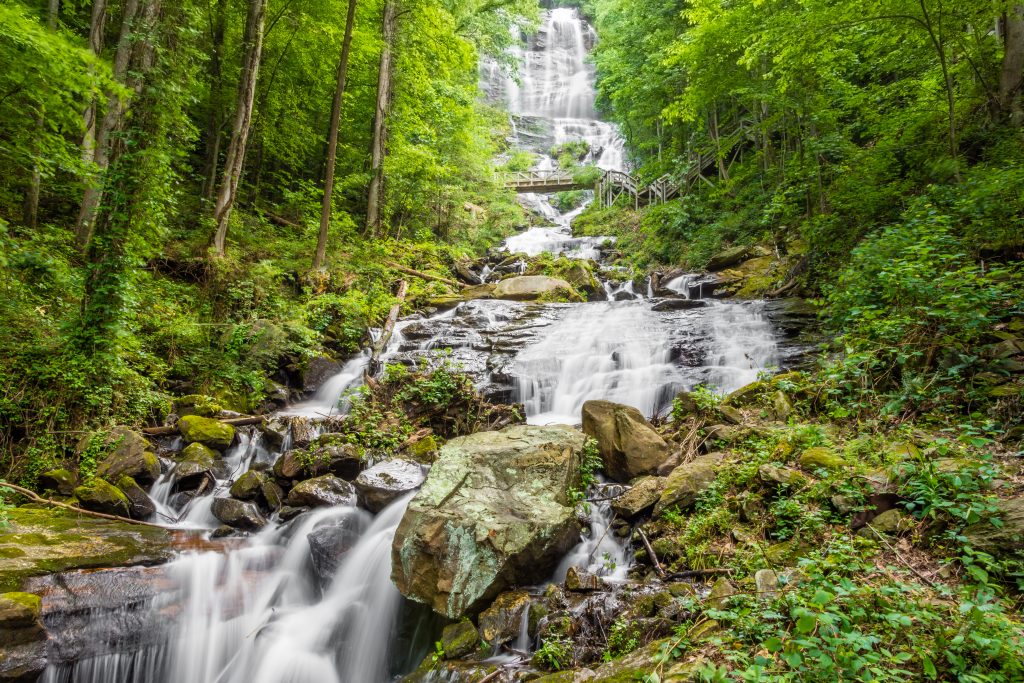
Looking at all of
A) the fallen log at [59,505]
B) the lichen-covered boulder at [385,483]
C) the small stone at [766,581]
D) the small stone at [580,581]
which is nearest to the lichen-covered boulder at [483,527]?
the small stone at [580,581]

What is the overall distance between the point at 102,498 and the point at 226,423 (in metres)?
1.99

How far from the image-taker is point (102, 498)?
5328 mm

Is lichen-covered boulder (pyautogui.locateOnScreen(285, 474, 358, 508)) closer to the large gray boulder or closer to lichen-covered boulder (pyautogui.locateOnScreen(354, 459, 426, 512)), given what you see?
lichen-covered boulder (pyautogui.locateOnScreen(354, 459, 426, 512))

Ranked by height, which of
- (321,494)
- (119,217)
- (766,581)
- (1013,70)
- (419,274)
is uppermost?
(1013,70)

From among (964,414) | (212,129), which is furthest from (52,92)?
(964,414)

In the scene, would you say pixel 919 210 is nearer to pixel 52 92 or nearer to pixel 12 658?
pixel 12 658

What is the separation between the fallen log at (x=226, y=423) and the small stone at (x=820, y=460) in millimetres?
7202

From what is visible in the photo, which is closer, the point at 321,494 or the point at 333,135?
the point at 321,494

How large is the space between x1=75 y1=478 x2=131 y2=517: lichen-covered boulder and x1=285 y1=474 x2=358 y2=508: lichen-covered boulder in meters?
1.65

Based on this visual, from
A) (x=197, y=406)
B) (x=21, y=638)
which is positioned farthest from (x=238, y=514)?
(x=197, y=406)

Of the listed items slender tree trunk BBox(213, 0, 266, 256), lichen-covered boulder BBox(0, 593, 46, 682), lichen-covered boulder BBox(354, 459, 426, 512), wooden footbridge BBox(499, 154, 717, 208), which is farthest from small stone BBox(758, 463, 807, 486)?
wooden footbridge BBox(499, 154, 717, 208)

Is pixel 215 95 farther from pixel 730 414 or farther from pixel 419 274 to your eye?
pixel 730 414

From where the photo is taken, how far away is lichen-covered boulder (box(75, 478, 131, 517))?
5.26m

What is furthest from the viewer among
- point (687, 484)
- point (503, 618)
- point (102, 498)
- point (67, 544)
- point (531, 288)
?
point (531, 288)
